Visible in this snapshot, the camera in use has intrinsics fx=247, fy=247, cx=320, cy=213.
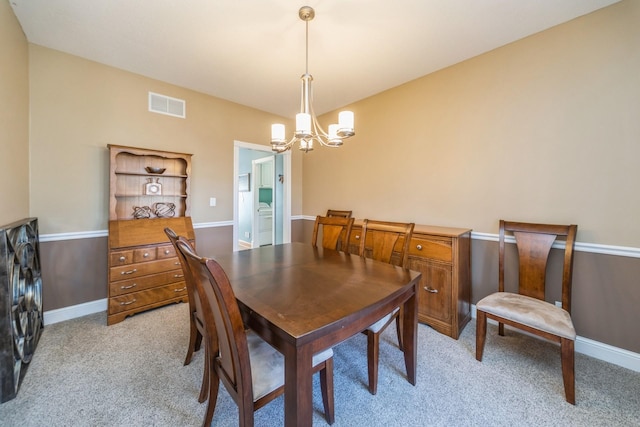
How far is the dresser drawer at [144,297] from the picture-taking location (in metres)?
2.39

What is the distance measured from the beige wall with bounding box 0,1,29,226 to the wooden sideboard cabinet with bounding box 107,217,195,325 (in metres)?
0.68

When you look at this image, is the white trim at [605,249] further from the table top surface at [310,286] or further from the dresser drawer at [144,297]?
the dresser drawer at [144,297]

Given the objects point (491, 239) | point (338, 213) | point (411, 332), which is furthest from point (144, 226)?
point (491, 239)

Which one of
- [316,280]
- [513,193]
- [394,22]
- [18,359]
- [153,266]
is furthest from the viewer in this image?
[153,266]

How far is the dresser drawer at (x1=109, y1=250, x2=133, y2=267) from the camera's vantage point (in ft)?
7.76

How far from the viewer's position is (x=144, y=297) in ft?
8.32

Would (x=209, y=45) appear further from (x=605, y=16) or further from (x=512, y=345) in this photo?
(x=512, y=345)

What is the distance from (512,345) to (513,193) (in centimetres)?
133

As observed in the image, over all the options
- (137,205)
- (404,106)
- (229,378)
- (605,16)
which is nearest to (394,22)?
(404,106)

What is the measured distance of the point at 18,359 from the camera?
162 centimetres

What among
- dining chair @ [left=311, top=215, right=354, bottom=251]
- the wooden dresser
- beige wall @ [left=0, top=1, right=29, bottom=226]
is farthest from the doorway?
beige wall @ [left=0, top=1, right=29, bottom=226]

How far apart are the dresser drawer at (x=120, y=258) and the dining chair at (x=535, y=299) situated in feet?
10.4

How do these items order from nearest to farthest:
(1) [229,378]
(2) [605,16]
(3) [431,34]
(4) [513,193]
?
1. (1) [229,378]
2. (2) [605,16]
3. (3) [431,34]
4. (4) [513,193]

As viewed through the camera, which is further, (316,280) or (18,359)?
(18,359)
